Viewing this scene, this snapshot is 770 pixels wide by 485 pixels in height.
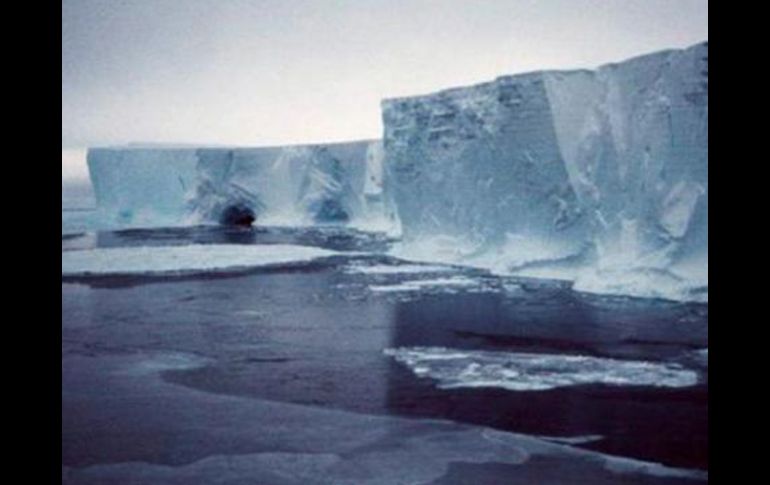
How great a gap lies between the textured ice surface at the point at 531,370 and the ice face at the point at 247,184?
20.3 meters

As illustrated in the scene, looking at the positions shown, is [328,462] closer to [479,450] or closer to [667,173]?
[479,450]

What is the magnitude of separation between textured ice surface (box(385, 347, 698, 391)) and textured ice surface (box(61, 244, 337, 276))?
8.26 metres

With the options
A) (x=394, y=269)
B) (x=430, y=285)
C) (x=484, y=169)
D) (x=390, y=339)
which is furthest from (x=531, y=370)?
(x=484, y=169)

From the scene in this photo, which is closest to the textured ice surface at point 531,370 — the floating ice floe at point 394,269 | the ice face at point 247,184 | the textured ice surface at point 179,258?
Answer: the floating ice floe at point 394,269

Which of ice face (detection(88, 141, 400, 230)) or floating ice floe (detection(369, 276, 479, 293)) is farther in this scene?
ice face (detection(88, 141, 400, 230))

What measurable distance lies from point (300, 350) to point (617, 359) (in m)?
2.44

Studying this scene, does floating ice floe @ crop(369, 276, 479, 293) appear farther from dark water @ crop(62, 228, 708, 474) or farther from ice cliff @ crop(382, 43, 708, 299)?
ice cliff @ crop(382, 43, 708, 299)

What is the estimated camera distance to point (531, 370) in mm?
5730

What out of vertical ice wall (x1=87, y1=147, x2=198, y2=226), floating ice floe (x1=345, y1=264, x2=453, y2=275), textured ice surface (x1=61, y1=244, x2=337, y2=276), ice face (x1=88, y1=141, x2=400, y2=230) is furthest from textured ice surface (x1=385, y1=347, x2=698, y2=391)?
vertical ice wall (x1=87, y1=147, x2=198, y2=226)

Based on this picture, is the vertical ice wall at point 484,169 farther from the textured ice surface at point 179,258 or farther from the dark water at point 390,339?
the textured ice surface at point 179,258

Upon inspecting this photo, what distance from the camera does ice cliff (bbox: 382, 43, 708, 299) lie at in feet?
31.6

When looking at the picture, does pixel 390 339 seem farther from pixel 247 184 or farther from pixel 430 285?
pixel 247 184

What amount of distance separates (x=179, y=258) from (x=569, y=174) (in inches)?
289
